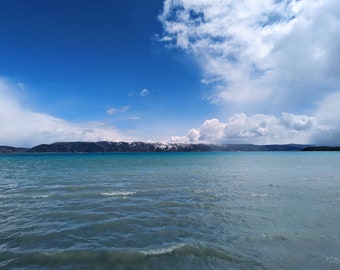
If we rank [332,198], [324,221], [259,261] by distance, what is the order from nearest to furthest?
[259,261]
[324,221]
[332,198]

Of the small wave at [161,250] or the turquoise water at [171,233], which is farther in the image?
the small wave at [161,250]

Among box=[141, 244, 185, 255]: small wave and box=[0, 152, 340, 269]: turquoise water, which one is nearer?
box=[0, 152, 340, 269]: turquoise water

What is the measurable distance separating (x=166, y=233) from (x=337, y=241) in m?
9.29

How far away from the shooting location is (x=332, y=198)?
24094mm

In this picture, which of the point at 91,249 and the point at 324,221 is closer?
the point at 91,249

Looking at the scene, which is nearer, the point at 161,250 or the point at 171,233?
the point at 161,250

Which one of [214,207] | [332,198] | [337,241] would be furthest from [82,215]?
[332,198]

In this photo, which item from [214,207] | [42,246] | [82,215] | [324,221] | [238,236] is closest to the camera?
[42,246]

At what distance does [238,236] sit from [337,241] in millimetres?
5134

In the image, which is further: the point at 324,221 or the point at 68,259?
the point at 324,221

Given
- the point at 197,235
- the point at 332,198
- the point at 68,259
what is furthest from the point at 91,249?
the point at 332,198

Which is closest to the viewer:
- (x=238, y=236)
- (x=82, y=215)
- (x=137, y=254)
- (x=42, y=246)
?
(x=137, y=254)

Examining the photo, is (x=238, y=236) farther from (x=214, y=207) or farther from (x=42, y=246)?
(x=42, y=246)

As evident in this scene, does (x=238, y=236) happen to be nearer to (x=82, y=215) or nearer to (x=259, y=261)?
(x=259, y=261)
